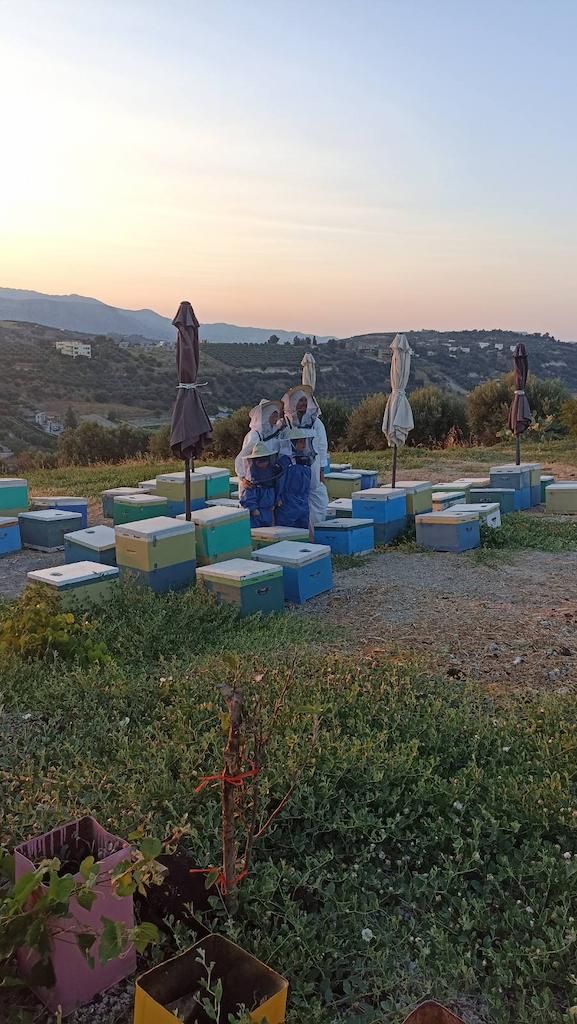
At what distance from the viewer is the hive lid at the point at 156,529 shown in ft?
→ 18.4

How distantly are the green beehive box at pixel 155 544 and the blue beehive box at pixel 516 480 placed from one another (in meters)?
5.38

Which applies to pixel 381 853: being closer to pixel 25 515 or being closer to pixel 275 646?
pixel 275 646

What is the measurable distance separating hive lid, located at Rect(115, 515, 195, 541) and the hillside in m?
22.5

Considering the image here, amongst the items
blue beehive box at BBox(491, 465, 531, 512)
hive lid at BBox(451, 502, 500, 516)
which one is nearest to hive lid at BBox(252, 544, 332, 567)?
hive lid at BBox(451, 502, 500, 516)

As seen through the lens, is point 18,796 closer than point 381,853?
No

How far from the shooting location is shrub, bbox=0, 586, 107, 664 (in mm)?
4395

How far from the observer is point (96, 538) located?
645cm

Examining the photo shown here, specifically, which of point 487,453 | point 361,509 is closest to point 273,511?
point 361,509

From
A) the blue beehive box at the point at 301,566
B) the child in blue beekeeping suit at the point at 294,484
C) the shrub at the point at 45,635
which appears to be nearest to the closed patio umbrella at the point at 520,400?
the child in blue beekeeping suit at the point at 294,484

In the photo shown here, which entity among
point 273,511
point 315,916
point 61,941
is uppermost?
point 273,511

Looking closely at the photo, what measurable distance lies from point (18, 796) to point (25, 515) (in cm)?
574

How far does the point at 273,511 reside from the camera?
7.56 metres

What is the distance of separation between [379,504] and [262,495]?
1323 millimetres

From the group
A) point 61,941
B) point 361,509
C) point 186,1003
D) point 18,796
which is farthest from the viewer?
point 361,509
